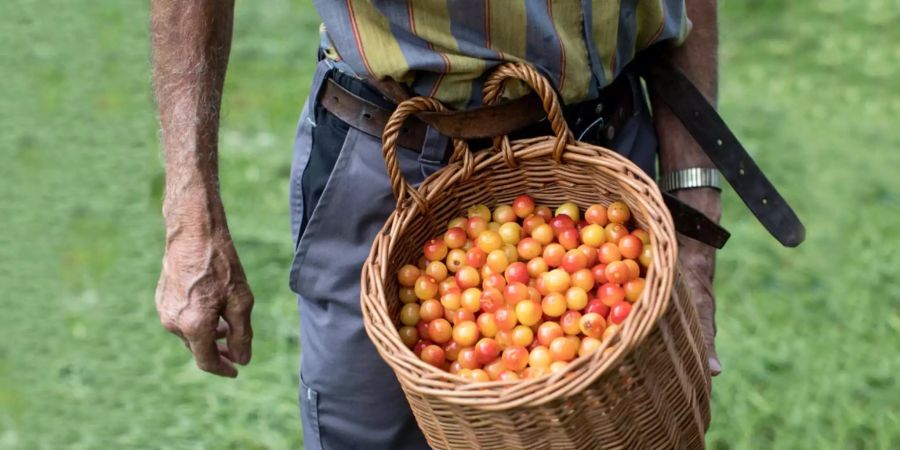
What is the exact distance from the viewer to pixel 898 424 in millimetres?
3357

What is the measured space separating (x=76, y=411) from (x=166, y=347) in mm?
354

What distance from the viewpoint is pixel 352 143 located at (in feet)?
6.68

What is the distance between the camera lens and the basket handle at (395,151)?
179cm

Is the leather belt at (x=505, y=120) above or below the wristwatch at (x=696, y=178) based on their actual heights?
above

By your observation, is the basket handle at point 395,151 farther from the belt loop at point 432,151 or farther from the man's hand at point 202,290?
the man's hand at point 202,290

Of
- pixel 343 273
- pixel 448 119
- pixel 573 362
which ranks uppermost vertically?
pixel 448 119

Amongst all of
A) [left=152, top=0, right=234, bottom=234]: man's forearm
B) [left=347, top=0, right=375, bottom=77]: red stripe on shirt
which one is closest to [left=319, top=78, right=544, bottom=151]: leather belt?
[left=347, top=0, right=375, bottom=77]: red stripe on shirt

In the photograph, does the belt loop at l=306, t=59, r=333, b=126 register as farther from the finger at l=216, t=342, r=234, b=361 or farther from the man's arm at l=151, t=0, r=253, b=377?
the finger at l=216, t=342, r=234, b=361

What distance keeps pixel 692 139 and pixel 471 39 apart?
2.03ft

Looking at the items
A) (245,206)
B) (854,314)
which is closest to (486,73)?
(854,314)

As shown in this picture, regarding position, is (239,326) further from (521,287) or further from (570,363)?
(570,363)

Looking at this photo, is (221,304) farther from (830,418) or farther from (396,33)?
(830,418)

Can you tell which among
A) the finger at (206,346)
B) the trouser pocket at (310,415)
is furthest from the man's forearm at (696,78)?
the finger at (206,346)

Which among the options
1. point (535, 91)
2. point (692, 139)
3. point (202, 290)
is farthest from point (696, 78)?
point (202, 290)
